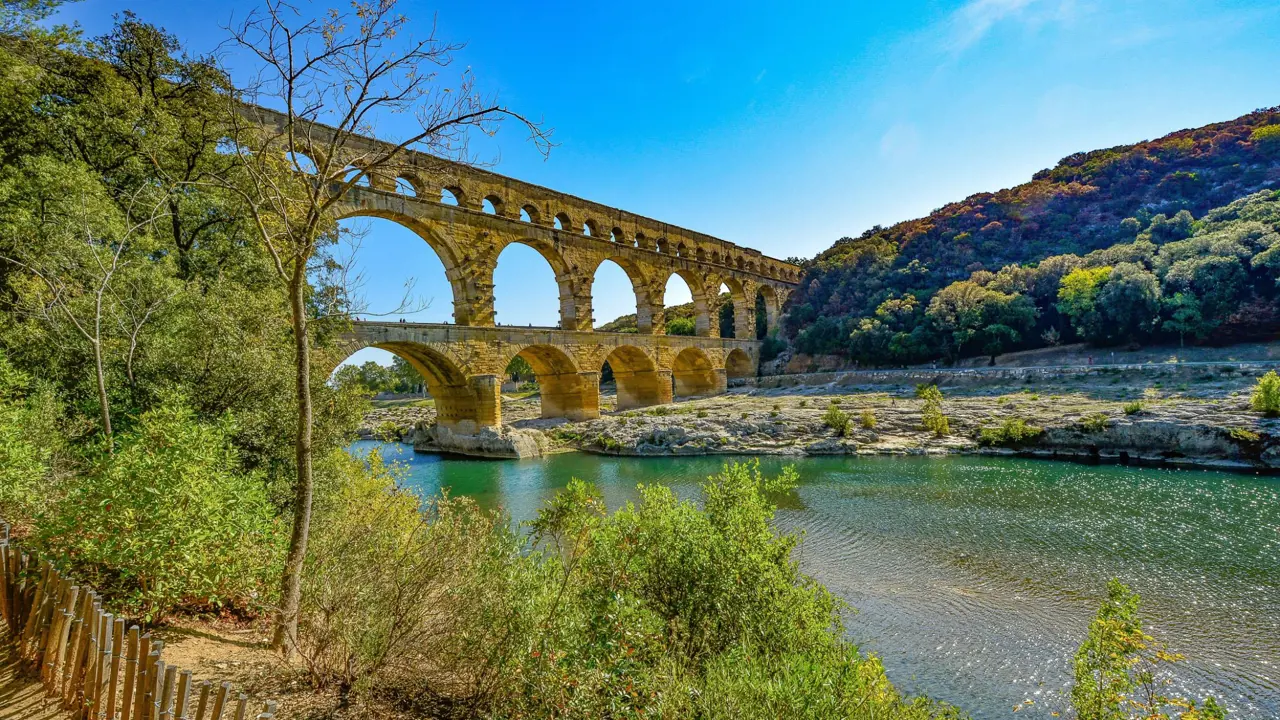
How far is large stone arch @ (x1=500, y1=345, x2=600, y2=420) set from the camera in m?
23.3

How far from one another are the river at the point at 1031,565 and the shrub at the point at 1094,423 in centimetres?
175

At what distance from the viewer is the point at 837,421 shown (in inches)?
738

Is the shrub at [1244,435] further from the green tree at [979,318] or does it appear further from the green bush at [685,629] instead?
the green tree at [979,318]

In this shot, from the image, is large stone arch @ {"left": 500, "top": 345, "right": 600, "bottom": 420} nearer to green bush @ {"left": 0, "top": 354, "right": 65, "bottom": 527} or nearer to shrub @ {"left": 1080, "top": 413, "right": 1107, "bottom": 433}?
shrub @ {"left": 1080, "top": 413, "right": 1107, "bottom": 433}

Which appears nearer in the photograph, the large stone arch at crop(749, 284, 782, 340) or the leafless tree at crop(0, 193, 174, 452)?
the leafless tree at crop(0, 193, 174, 452)

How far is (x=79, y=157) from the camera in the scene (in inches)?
367

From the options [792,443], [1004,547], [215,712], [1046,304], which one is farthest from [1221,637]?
[1046,304]

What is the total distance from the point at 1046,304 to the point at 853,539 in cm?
2850

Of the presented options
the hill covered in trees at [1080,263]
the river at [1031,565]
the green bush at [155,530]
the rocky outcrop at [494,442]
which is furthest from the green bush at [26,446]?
the hill covered in trees at [1080,263]

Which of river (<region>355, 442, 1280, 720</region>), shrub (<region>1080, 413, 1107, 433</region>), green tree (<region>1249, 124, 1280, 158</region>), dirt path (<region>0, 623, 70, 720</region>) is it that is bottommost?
river (<region>355, 442, 1280, 720</region>)

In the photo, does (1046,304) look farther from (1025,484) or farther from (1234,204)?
(1025,484)

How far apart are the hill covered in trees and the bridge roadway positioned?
9470 mm

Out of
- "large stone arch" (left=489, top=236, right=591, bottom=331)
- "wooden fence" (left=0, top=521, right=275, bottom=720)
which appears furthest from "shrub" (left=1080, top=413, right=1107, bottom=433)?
"wooden fence" (left=0, top=521, right=275, bottom=720)

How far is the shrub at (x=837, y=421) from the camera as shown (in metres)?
18.5
